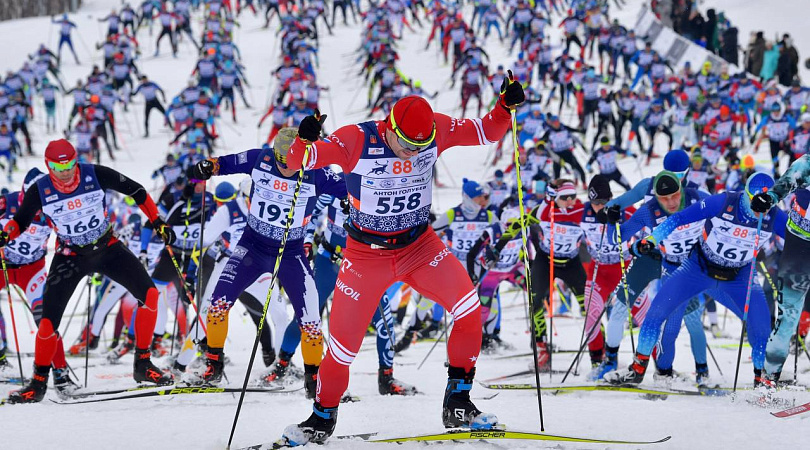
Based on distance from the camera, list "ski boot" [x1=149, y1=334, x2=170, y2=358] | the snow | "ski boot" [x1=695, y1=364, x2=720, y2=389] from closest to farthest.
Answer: the snow
"ski boot" [x1=695, y1=364, x2=720, y2=389]
"ski boot" [x1=149, y1=334, x2=170, y2=358]

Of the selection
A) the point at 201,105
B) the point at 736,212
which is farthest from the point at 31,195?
the point at 201,105

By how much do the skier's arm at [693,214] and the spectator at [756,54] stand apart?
60.7ft

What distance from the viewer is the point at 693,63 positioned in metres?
23.5

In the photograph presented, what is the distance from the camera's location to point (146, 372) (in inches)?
246

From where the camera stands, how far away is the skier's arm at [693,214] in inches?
221

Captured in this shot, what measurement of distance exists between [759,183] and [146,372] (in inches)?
181

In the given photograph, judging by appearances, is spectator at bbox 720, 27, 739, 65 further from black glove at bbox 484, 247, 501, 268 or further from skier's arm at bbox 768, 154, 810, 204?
skier's arm at bbox 768, 154, 810, 204

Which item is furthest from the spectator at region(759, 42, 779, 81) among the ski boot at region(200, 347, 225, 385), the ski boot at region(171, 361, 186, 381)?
the ski boot at region(200, 347, 225, 385)

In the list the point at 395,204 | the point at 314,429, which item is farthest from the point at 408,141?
the point at 314,429

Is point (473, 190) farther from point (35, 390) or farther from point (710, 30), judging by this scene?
point (710, 30)

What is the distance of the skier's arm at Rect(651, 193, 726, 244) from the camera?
561 cm

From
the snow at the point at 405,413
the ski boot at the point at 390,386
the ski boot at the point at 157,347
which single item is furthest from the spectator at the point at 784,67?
the ski boot at the point at 390,386

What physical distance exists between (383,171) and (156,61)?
2811 cm

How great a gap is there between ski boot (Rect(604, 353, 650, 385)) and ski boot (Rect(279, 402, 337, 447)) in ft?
8.09
